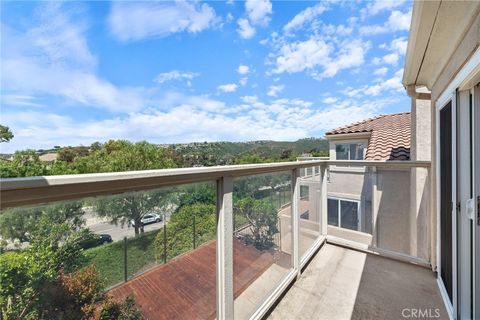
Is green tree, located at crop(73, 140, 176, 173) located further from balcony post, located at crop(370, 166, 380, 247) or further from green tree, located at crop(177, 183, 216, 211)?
green tree, located at crop(177, 183, 216, 211)

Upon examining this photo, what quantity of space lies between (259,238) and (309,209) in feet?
4.39

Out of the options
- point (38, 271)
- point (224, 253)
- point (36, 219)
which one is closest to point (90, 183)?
point (36, 219)

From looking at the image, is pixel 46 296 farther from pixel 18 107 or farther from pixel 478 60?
pixel 18 107

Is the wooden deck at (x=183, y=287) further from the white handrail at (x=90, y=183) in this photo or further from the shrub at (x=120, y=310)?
the white handrail at (x=90, y=183)

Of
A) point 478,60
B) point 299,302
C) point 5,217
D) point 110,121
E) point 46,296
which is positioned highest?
point 110,121

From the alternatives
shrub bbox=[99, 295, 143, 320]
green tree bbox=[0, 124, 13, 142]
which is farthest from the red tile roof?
green tree bbox=[0, 124, 13, 142]

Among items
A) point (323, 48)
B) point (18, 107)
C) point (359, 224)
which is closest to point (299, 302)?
point (359, 224)

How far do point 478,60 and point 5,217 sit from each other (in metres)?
2.39

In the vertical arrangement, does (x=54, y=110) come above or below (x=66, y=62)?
below

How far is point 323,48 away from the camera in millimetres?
9969

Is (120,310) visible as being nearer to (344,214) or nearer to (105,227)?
(105,227)

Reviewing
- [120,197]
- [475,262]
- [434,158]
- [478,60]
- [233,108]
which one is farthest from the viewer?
[233,108]

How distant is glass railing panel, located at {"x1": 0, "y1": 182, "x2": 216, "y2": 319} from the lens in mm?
743

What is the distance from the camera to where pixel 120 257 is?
996 mm
